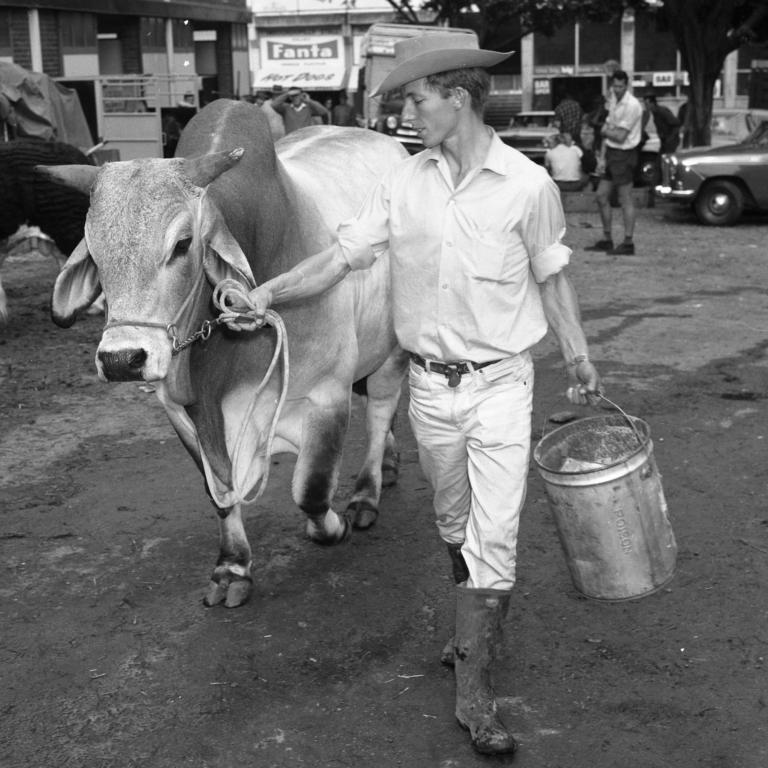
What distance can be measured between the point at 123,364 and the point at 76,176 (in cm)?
75

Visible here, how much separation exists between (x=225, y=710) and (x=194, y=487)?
220 centimetres

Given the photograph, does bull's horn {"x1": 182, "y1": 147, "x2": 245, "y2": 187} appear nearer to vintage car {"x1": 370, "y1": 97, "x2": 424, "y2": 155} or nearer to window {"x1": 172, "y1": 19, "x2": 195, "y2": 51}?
vintage car {"x1": 370, "y1": 97, "x2": 424, "y2": 155}

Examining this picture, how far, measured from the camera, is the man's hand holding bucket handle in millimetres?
3479

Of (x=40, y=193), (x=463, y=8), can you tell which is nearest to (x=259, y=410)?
(x=40, y=193)

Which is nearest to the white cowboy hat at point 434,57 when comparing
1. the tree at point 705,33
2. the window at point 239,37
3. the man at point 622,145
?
the man at point 622,145

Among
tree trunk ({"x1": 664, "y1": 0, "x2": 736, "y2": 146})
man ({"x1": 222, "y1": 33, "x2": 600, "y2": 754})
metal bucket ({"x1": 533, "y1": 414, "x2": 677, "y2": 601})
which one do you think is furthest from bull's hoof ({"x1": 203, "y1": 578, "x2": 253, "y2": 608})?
tree trunk ({"x1": 664, "y1": 0, "x2": 736, "y2": 146})

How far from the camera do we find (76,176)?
3758 millimetres

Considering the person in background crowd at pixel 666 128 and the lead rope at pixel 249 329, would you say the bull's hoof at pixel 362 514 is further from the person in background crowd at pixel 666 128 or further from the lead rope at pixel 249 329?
the person in background crowd at pixel 666 128

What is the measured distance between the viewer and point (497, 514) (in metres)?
3.43

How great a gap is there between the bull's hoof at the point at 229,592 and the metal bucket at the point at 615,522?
136 centimetres

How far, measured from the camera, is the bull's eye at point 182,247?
11.7 ft

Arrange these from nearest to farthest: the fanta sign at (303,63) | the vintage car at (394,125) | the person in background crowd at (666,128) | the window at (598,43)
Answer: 1. the vintage car at (394,125)
2. the person in background crowd at (666,128)
3. the fanta sign at (303,63)
4. the window at (598,43)

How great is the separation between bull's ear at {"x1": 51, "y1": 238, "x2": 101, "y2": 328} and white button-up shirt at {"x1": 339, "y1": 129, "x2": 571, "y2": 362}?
3.15ft

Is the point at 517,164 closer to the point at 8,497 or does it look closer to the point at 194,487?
the point at 194,487
